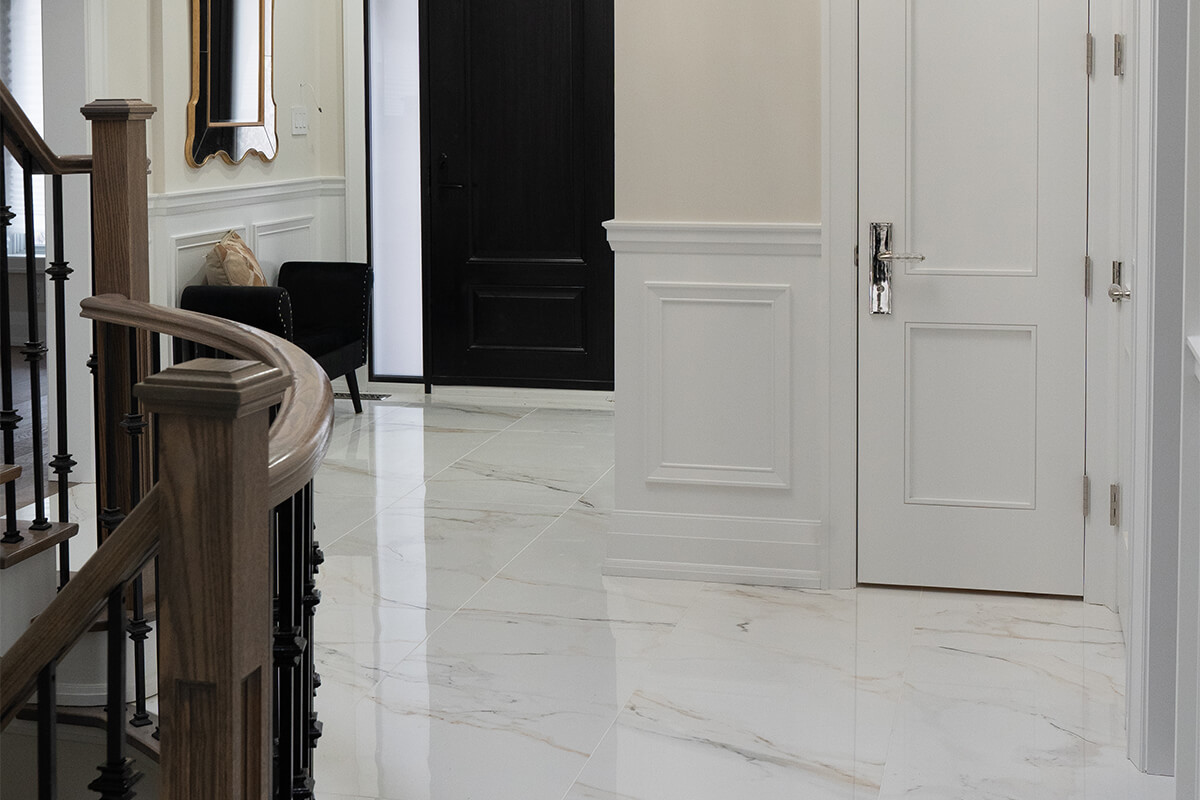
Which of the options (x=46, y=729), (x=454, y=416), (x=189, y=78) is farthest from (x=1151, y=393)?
(x=189, y=78)

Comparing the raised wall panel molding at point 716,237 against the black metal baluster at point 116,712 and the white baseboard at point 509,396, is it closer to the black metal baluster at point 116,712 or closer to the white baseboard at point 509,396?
the black metal baluster at point 116,712

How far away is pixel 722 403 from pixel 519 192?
125 inches

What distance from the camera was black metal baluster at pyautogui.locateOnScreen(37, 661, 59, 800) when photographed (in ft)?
4.72

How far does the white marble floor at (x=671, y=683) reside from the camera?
2.79 m

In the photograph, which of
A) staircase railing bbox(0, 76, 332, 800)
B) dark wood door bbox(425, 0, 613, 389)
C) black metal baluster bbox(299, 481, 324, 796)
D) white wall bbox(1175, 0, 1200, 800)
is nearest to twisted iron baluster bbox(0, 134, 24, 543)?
black metal baluster bbox(299, 481, 324, 796)

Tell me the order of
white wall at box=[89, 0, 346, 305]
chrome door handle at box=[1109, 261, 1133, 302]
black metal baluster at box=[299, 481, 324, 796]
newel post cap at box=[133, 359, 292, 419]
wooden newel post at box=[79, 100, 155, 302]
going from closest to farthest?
newel post cap at box=[133, 359, 292, 419] → black metal baluster at box=[299, 481, 324, 796] → wooden newel post at box=[79, 100, 155, 302] → chrome door handle at box=[1109, 261, 1133, 302] → white wall at box=[89, 0, 346, 305]

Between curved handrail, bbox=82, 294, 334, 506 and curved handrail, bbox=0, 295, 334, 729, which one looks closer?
curved handrail, bbox=0, 295, 334, 729

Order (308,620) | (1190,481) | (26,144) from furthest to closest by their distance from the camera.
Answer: (26,144)
(1190,481)
(308,620)

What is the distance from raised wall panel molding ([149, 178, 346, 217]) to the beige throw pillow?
0.21 meters

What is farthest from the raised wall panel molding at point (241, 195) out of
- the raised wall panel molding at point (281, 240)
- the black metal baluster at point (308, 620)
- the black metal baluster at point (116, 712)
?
the black metal baluster at point (116, 712)

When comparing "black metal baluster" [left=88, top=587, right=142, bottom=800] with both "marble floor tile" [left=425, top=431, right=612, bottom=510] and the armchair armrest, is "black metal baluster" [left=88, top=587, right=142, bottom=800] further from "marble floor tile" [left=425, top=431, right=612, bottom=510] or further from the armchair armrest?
the armchair armrest

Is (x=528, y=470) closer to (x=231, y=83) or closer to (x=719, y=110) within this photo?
(x=719, y=110)

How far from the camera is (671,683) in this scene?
3311mm

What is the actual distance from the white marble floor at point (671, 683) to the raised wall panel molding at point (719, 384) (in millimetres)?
376
